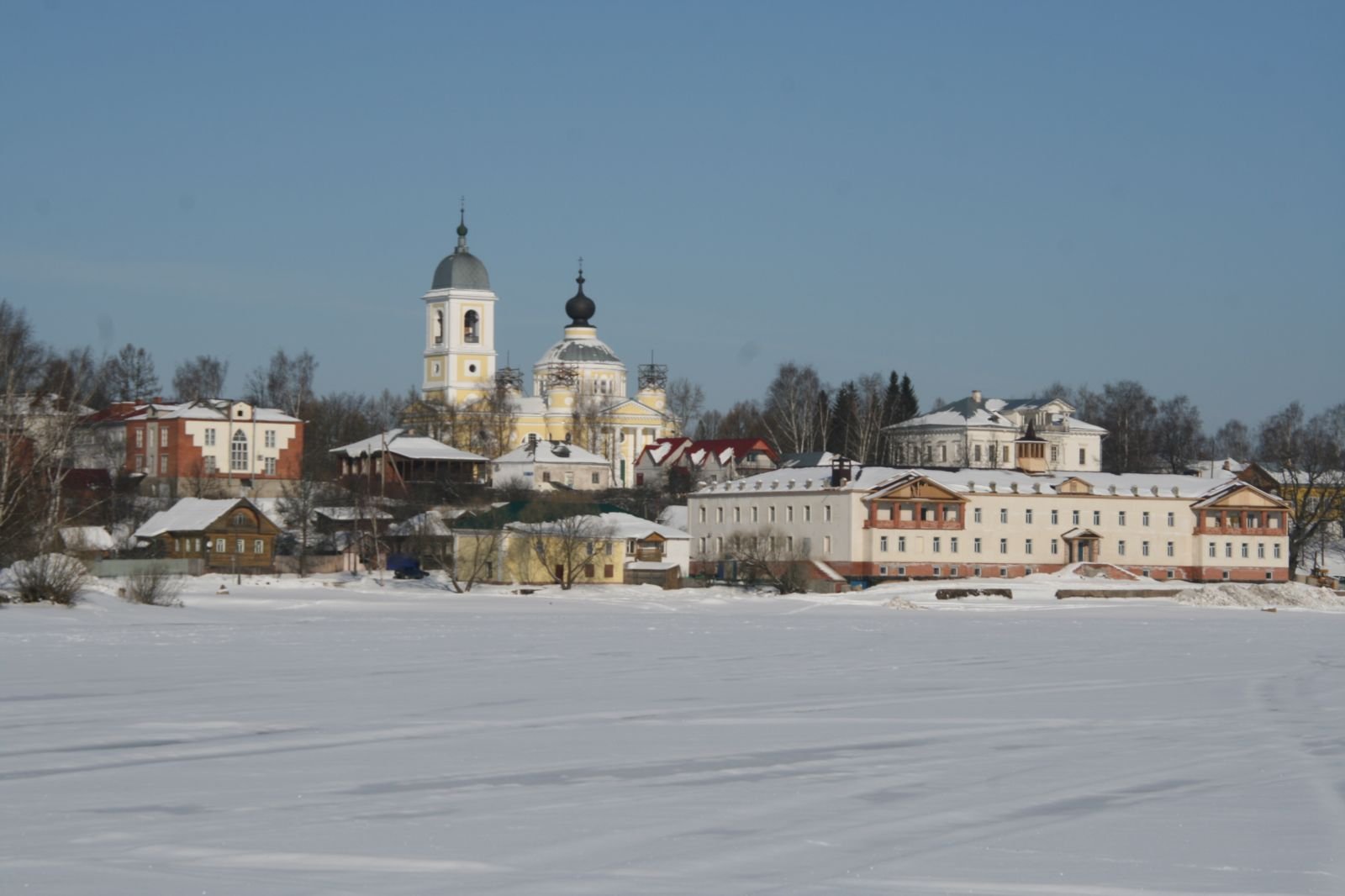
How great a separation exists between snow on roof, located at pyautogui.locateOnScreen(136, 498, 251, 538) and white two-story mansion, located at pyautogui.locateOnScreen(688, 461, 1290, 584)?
20419 millimetres

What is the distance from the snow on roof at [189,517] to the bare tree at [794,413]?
51.8 meters

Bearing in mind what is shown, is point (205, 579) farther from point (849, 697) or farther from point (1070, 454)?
point (1070, 454)

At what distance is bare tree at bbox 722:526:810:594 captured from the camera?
65875mm

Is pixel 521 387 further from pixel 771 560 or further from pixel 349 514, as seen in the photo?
pixel 771 560

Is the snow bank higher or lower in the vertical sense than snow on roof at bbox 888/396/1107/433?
lower

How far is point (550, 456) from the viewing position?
104m

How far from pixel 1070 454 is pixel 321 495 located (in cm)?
5227

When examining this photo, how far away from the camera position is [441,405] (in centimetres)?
11456

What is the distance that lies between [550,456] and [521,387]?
1874 cm

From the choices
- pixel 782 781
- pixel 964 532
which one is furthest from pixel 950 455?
pixel 782 781

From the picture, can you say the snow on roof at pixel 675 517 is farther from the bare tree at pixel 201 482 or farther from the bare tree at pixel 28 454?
the bare tree at pixel 28 454

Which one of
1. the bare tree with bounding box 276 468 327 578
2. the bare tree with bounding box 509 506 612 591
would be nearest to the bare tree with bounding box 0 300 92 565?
the bare tree with bounding box 509 506 612 591

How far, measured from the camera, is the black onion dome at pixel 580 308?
4776 inches

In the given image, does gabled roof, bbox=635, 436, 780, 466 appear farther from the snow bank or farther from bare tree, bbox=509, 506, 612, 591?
the snow bank
